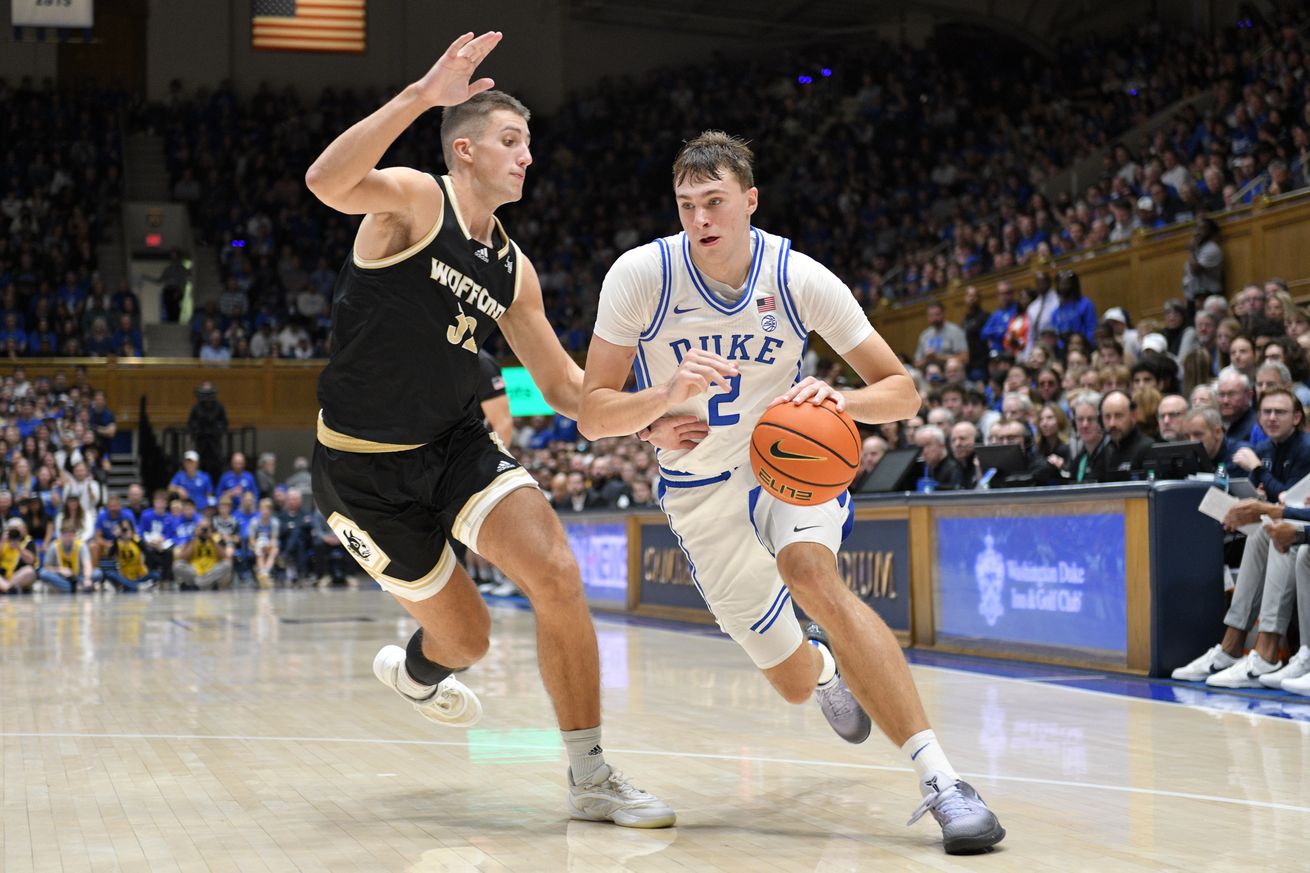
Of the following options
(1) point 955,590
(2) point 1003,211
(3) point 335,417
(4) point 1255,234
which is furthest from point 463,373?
(2) point 1003,211

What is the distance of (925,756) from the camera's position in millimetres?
3852

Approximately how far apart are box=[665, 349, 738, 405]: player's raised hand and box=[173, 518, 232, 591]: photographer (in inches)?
675

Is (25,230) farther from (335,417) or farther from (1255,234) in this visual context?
(335,417)

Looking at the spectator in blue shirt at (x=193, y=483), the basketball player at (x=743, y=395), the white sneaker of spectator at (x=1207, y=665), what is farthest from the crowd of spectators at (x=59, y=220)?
the basketball player at (x=743, y=395)

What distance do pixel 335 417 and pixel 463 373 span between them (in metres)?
0.45

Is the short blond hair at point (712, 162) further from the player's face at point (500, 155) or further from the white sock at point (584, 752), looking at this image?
the white sock at point (584, 752)

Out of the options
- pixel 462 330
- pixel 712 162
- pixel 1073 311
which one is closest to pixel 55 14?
pixel 1073 311

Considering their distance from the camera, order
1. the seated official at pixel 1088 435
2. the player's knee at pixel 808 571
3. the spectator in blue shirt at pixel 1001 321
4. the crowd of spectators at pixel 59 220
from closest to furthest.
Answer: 1. the player's knee at pixel 808 571
2. the seated official at pixel 1088 435
3. the spectator in blue shirt at pixel 1001 321
4. the crowd of spectators at pixel 59 220

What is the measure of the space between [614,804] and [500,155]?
209 centimetres

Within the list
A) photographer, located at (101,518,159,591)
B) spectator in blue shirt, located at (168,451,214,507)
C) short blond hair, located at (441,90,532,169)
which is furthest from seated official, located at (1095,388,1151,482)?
spectator in blue shirt, located at (168,451,214,507)

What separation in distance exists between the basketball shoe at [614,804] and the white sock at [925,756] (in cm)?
77

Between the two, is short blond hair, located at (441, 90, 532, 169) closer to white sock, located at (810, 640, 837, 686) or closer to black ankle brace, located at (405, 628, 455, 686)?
black ankle brace, located at (405, 628, 455, 686)

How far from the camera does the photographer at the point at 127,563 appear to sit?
63.8 feet

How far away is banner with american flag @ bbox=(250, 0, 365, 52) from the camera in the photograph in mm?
21859
